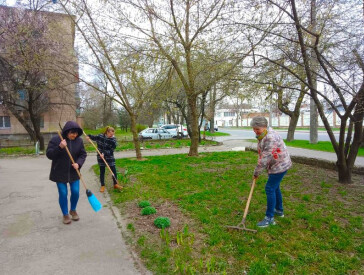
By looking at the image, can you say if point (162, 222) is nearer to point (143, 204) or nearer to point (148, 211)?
point (148, 211)

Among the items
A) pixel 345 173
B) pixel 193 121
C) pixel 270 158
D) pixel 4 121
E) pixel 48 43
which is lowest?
pixel 345 173

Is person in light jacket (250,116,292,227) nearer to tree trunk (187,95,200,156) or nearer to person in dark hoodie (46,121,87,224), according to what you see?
person in dark hoodie (46,121,87,224)

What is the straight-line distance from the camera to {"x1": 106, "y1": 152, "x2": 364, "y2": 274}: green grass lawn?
2857mm

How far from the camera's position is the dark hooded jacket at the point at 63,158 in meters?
4.00

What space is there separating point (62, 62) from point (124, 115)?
114 feet

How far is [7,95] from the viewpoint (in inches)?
642

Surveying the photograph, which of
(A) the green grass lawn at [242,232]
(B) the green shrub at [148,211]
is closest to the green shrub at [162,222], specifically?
(A) the green grass lawn at [242,232]

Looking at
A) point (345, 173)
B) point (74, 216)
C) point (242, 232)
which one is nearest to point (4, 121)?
point (74, 216)

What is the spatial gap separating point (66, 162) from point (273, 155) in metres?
3.21

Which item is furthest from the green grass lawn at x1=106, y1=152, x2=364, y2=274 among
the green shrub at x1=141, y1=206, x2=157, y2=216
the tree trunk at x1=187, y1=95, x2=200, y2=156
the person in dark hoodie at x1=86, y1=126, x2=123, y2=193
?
the tree trunk at x1=187, y1=95, x2=200, y2=156

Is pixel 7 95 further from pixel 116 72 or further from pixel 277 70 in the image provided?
pixel 277 70

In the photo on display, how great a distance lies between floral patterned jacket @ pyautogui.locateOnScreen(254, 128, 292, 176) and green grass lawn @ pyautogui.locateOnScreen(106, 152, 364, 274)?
88 cm

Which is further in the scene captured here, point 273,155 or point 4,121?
point 4,121

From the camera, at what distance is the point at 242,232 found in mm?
3611
